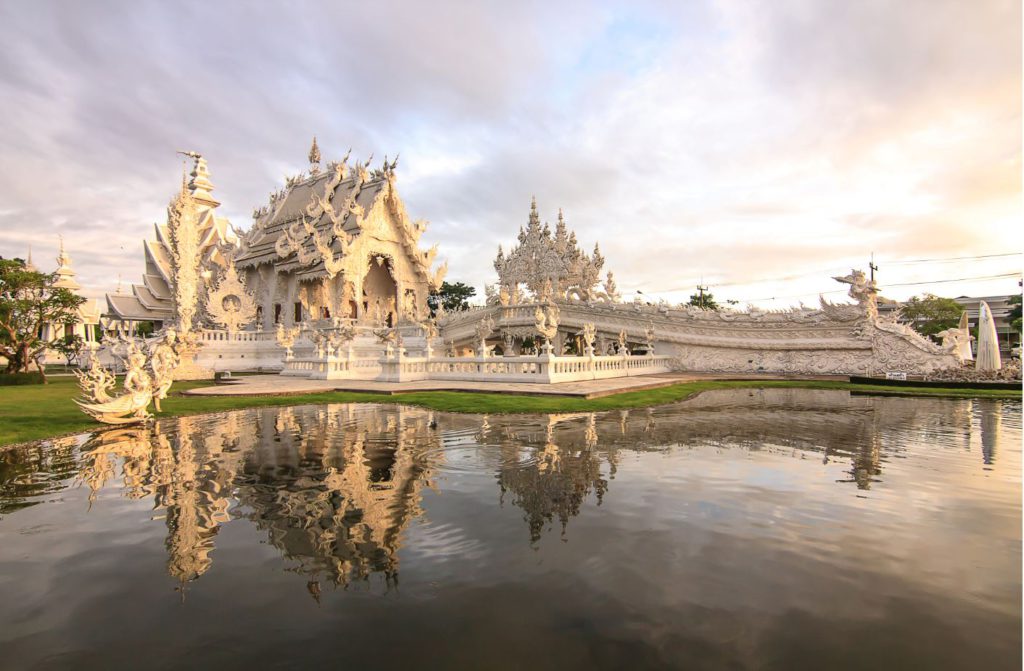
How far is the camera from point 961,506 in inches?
171

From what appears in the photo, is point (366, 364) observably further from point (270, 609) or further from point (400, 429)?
point (270, 609)

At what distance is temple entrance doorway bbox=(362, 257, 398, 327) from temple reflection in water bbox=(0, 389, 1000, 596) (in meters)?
22.0

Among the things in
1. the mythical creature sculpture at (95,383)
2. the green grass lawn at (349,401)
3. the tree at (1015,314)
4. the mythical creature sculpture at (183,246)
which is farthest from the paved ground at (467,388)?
the tree at (1015,314)

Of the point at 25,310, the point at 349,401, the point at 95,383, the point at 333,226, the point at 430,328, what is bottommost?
the point at 349,401

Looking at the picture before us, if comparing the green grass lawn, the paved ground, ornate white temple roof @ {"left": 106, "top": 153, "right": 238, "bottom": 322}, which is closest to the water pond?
the green grass lawn

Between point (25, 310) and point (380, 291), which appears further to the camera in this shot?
point (380, 291)

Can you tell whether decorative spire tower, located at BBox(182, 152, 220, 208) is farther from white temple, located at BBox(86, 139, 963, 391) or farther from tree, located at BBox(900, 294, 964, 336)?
tree, located at BBox(900, 294, 964, 336)

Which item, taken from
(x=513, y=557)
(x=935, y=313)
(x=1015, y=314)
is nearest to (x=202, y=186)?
(x=513, y=557)

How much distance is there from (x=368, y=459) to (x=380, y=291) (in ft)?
94.7

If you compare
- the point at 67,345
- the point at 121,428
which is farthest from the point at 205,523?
the point at 67,345

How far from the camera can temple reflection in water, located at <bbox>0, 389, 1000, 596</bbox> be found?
3.85 meters

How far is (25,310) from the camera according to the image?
18.3 m

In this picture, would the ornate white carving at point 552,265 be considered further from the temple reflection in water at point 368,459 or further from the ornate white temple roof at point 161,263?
the ornate white temple roof at point 161,263

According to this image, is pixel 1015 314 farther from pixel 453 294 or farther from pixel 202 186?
pixel 202 186
